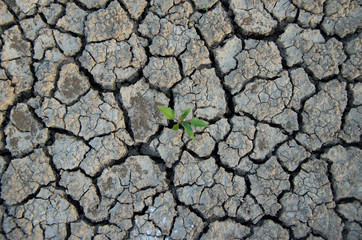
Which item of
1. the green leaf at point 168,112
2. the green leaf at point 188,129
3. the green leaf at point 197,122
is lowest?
the green leaf at point 188,129

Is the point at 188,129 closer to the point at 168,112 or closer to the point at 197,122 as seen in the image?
the point at 197,122

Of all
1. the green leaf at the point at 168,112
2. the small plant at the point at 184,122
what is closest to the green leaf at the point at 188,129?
the small plant at the point at 184,122

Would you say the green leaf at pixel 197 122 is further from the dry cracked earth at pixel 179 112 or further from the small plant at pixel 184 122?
the dry cracked earth at pixel 179 112

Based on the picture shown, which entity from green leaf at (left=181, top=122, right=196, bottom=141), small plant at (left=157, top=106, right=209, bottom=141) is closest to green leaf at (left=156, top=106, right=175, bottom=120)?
small plant at (left=157, top=106, right=209, bottom=141)

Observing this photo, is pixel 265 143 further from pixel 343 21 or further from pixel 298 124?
pixel 343 21

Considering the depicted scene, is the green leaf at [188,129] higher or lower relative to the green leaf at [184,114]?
lower

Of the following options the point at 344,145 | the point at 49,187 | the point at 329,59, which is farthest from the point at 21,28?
the point at 344,145

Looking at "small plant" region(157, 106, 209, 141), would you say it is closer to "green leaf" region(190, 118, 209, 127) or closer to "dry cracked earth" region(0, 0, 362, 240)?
"green leaf" region(190, 118, 209, 127)

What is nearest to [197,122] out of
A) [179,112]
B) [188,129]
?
[188,129]
